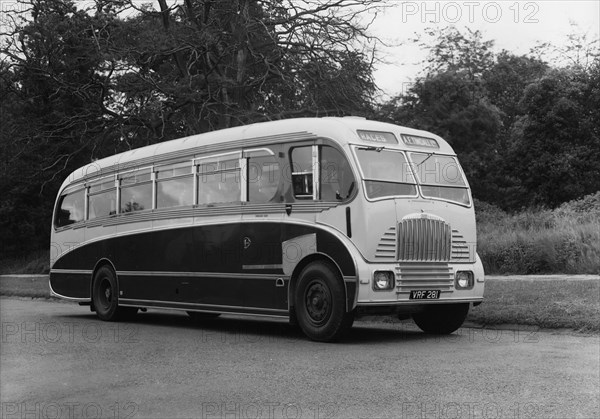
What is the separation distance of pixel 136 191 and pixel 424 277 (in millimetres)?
7015

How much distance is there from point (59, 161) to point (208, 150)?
56.0 feet

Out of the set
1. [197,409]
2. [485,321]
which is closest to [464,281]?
[485,321]

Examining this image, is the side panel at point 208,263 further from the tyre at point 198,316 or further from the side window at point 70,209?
the tyre at point 198,316

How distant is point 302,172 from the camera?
11.9 m

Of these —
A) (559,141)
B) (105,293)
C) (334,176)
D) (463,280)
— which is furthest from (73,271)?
(559,141)

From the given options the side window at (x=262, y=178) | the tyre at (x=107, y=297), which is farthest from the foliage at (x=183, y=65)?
the side window at (x=262, y=178)

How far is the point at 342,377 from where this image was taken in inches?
321

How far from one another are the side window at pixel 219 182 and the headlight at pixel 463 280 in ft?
12.1

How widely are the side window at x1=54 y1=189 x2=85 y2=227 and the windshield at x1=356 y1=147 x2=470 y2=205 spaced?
8.90 meters

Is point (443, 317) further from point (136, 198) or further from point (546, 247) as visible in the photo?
point (546, 247)

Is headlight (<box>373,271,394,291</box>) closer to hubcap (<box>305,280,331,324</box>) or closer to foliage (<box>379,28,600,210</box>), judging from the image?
hubcap (<box>305,280,331,324</box>)

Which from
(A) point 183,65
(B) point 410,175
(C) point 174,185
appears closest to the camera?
(B) point 410,175

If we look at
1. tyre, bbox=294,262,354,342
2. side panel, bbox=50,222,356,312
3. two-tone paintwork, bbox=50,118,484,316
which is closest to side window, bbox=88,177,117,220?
two-tone paintwork, bbox=50,118,484,316

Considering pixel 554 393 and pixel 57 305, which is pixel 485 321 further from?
pixel 57 305
